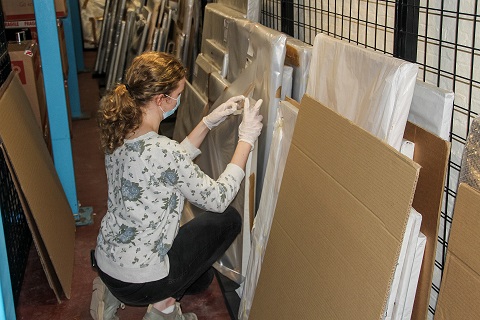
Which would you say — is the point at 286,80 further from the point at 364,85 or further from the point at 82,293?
the point at 82,293

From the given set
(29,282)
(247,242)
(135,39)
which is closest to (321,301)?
(247,242)

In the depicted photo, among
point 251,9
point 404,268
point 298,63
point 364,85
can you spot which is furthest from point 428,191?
point 251,9

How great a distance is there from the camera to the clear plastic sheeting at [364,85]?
1.55 metres

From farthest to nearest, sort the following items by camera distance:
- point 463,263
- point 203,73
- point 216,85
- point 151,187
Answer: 1. point 203,73
2. point 216,85
3. point 151,187
4. point 463,263

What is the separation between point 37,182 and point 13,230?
363mm

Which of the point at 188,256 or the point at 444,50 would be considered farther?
the point at 188,256

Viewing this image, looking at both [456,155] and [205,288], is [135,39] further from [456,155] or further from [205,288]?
[456,155]

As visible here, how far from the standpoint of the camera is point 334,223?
169 cm

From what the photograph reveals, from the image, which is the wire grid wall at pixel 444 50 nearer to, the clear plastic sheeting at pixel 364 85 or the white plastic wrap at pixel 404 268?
the clear plastic sheeting at pixel 364 85

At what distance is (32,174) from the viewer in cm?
265

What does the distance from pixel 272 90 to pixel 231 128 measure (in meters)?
0.41

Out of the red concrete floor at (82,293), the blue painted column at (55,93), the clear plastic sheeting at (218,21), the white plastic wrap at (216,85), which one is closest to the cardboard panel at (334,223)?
the red concrete floor at (82,293)

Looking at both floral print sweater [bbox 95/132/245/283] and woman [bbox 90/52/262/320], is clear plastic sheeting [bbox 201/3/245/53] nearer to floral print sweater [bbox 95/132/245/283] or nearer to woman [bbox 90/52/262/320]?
woman [bbox 90/52/262/320]

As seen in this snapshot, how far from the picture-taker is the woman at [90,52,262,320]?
6.77ft
